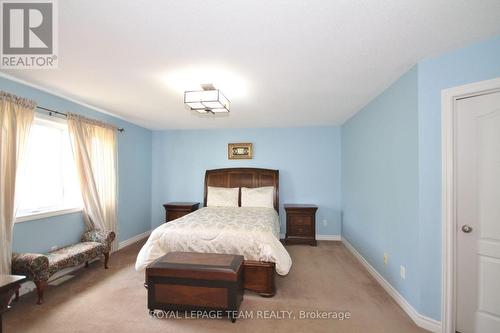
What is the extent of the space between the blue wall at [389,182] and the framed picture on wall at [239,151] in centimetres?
205

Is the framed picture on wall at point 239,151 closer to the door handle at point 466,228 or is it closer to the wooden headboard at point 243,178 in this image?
the wooden headboard at point 243,178

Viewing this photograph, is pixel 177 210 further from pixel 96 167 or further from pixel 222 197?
pixel 96 167

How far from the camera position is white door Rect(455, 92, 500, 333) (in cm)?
182

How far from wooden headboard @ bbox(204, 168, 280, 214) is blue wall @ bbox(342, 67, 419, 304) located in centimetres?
150

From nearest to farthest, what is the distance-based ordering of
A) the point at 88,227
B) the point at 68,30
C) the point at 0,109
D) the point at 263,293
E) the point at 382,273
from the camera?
the point at 68,30 → the point at 0,109 → the point at 263,293 → the point at 382,273 → the point at 88,227

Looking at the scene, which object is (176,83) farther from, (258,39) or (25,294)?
(25,294)

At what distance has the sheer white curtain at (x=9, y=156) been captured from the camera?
234 cm

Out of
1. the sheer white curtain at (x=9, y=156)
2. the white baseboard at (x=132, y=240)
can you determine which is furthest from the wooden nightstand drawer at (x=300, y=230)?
the sheer white curtain at (x=9, y=156)

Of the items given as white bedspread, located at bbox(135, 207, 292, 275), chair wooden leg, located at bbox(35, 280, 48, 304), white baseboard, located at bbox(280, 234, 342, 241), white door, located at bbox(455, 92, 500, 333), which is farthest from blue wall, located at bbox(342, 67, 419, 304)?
chair wooden leg, located at bbox(35, 280, 48, 304)

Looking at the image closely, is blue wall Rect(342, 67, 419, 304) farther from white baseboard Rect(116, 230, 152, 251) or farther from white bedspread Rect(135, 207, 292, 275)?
white baseboard Rect(116, 230, 152, 251)

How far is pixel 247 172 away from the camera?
4.98 meters

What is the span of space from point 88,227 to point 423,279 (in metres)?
4.19

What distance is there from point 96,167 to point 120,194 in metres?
0.85

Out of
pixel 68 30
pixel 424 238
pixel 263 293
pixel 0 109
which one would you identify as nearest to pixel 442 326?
pixel 424 238
